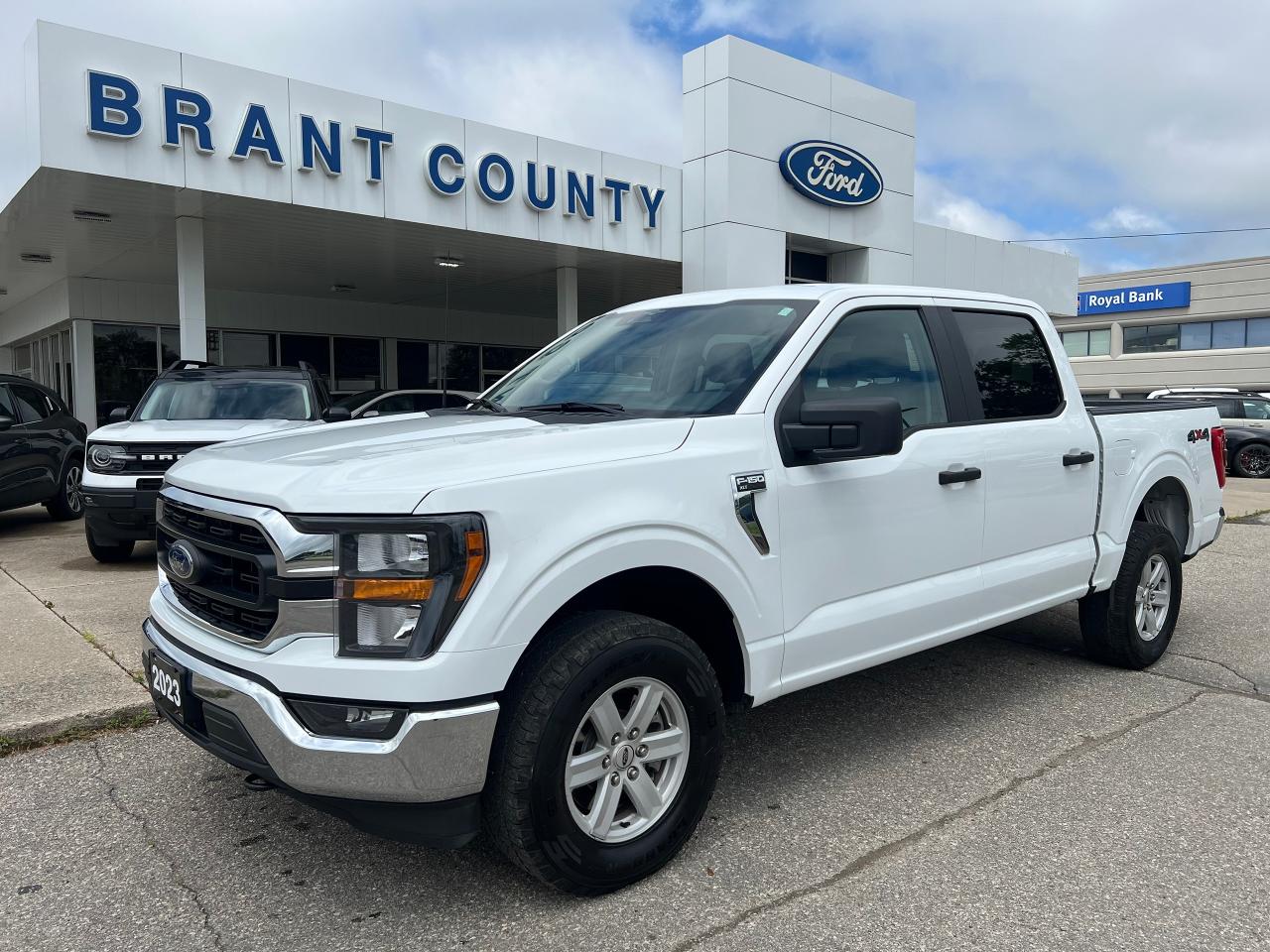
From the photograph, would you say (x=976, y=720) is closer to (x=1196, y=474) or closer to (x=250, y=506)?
(x=1196, y=474)

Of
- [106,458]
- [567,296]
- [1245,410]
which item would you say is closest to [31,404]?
[106,458]

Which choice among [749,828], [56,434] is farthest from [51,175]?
[749,828]

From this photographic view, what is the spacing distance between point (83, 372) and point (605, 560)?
18717mm

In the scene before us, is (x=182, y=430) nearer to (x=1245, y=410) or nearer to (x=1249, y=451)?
(x=1249, y=451)

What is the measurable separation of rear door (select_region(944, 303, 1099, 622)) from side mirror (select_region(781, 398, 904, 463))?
107cm

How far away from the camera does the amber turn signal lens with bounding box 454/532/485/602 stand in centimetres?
251

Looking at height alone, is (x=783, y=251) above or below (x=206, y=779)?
above

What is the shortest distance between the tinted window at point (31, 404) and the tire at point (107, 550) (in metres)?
2.87

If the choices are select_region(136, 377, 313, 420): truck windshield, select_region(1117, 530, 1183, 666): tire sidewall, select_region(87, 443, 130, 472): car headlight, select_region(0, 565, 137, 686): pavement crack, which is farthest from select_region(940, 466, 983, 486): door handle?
select_region(87, 443, 130, 472): car headlight

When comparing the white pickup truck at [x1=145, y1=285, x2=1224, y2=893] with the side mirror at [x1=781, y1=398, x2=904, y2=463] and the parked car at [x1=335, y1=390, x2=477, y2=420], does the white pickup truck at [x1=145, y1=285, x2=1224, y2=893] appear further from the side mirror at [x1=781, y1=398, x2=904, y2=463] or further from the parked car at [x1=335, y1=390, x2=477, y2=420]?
the parked car at [x1=335, y1=390, x2=477, y2=420]

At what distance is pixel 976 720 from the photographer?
4414 mm

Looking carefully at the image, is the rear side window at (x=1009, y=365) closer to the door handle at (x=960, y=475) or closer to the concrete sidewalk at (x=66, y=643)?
the door handle at (x=960, y=475)

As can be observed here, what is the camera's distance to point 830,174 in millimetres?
16688

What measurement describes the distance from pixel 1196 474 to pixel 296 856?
520 cm
